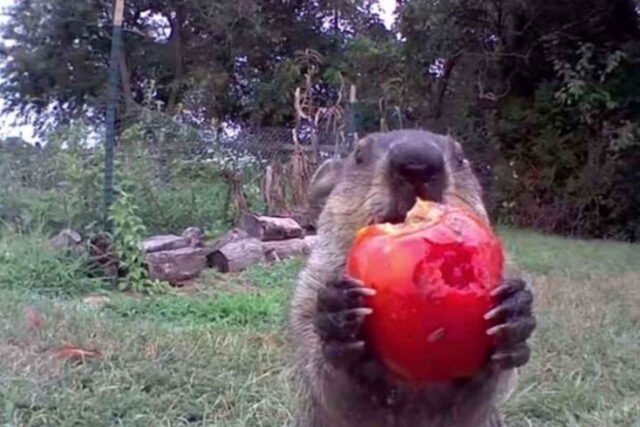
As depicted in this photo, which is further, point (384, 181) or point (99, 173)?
point (99, 173)

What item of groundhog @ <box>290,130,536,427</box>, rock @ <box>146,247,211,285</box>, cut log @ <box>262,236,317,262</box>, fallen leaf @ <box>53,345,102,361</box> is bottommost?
cut log @ <box>262,236,317,262</box>

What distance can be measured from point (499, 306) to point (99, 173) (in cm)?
566

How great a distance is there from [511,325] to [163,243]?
550 cm

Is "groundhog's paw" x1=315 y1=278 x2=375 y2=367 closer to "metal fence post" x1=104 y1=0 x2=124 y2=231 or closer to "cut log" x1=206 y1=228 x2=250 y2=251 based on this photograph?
"metal fence post" x1=104 y1=0 x2=124 y2=231

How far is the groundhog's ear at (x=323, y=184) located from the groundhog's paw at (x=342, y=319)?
63 cm

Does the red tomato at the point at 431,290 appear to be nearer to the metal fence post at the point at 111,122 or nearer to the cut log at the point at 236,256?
the metal fence post at the point at 111,122

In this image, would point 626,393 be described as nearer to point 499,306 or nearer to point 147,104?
point 499,306

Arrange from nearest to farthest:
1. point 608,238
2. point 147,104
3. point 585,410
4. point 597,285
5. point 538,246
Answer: point 585,410 < point 597,285 < point 538,246 < point 147,104 < point 608,238

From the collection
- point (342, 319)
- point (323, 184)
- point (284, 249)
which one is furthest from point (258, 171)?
point (342, 319)

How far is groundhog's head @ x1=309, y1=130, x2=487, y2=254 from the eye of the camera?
2.00 metres

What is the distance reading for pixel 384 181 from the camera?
2.07 m

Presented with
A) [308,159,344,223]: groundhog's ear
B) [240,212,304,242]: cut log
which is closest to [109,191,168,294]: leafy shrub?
[240,212,304,242]: cut log

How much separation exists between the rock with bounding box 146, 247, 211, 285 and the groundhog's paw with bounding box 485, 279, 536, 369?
4.94 meters

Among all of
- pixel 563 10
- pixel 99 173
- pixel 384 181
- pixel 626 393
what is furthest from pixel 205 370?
pixel 563 10
